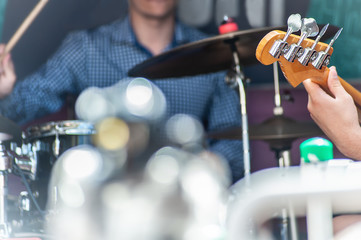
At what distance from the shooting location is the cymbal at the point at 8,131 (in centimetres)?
133

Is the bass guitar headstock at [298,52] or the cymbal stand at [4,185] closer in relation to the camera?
the bass guitar headstock at [298,52]

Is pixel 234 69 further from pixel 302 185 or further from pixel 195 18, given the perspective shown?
pixel 302 185

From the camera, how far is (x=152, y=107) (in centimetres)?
211

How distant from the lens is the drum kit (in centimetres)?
139

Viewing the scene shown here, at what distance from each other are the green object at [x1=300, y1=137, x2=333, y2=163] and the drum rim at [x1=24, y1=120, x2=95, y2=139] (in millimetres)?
1065

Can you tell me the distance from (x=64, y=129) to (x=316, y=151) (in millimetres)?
1096

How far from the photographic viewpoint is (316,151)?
0.46m

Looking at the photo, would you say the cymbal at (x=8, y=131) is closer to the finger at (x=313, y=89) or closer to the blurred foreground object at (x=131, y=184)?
the blurred foreground object at (x=131, y=184)

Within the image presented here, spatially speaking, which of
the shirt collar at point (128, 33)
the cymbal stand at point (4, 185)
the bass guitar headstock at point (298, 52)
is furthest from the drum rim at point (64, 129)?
the shirt collar at point (128, 33)

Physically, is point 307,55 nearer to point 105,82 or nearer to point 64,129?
point 64,129

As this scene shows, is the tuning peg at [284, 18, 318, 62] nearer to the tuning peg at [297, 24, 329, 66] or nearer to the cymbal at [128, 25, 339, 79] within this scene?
the tuning peg at [297, 24, 329, 66]

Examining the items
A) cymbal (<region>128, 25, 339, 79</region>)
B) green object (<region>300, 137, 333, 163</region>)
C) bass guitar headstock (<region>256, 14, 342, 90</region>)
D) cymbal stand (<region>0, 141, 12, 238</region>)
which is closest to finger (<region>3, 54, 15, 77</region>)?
cymbal (<region>128, 25, 339, 79</region>)

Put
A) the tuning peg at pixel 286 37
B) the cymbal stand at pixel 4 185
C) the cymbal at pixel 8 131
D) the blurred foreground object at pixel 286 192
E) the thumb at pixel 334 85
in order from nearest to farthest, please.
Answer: the blurred foreground object at pixel 286 192
the tuning peg at pixel 286 37
the thumb at pixel 334 85
the cymbal stand at pixel 4 185
the cymbal at pixel 8 131

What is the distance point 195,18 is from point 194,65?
0.66 meters
